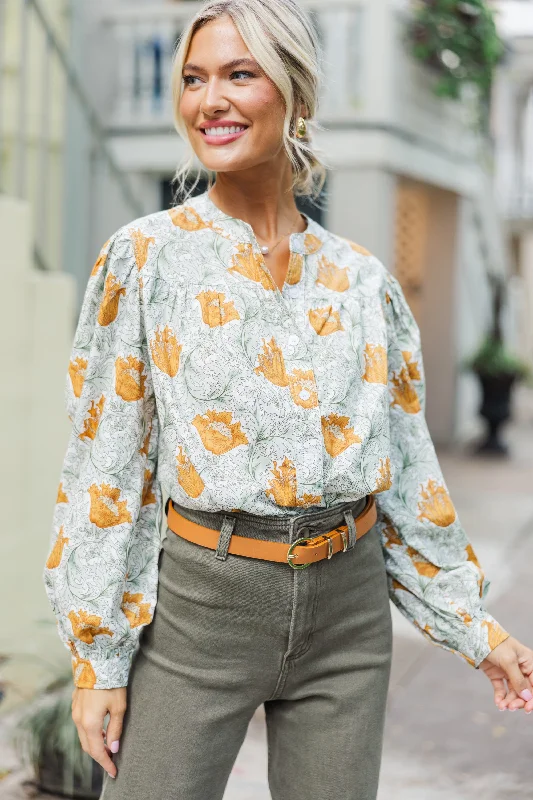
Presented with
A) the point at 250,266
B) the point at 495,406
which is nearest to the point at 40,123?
the point at 250,266

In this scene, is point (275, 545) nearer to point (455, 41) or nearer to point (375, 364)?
point (375, 364)

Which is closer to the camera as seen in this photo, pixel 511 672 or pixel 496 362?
pixel 511 672

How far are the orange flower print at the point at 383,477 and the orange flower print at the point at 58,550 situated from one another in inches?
19.3

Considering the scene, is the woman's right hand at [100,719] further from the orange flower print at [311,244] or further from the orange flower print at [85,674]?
the orange flower print at [311,244]

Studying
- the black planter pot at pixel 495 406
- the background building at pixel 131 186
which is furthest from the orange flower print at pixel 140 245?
the black planter pot at pixel 495 406

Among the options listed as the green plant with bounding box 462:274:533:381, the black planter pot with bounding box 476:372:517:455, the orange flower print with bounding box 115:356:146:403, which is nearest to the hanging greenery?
the green plant with bounding box 462:274:533:381

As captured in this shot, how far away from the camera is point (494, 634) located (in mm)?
1810

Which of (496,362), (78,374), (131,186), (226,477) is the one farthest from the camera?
(496,362)

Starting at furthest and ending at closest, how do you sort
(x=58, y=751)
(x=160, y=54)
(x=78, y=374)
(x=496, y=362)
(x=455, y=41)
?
(x=496, y=362) < (x=455, y=41) < (x=160, y=54) < (x=58, y=751) < (x=78, y=374)

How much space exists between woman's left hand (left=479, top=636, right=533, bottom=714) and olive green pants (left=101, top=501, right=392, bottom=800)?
0.72ft

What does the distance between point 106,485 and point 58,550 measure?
13cm

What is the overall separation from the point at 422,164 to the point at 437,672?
5.49 m

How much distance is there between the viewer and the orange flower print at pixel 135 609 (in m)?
1.64

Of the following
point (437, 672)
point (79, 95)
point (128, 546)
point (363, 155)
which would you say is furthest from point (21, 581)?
point (363, 155)
